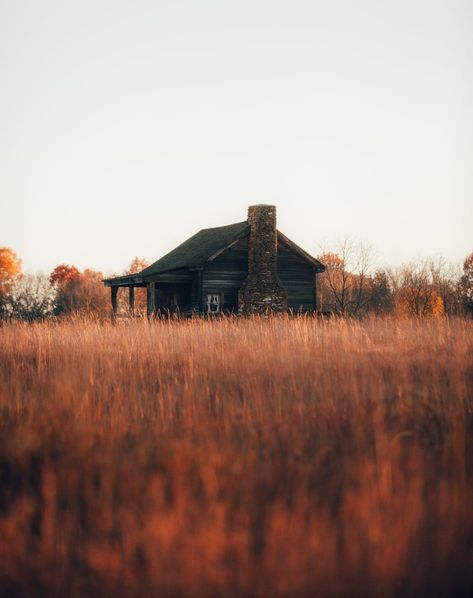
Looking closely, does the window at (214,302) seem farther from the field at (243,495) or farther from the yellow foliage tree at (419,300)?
the field at (243,495)

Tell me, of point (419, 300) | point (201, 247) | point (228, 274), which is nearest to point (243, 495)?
point (228, 274)

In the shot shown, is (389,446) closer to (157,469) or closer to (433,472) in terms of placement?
(433,472)

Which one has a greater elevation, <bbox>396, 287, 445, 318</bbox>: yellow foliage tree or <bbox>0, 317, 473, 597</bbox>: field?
<bbox>396, 287, 445, 318</bbox>: yellow foliage tree

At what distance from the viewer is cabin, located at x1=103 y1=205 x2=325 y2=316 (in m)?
28.6

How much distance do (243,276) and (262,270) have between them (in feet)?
4.34

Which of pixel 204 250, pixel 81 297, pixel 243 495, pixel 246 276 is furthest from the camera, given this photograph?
pixel 81 297

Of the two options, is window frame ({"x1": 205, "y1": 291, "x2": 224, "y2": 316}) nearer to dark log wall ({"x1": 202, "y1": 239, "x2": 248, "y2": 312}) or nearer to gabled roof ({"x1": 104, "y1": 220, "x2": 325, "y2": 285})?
dark log wall ({"x1": 202, "y1": 239, "x2": 248, "y2": 312})

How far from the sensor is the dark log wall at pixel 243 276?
29.1m

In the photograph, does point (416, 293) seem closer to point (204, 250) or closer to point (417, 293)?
point (417, 293)

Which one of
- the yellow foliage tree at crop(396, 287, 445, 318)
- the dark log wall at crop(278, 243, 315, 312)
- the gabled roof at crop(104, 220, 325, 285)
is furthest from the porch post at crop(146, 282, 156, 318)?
the yellow foliage tree at crop(396, 287, 445, 318)

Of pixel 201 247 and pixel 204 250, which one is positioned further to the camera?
pixel 201 247

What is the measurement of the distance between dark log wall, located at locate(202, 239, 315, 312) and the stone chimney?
70cm

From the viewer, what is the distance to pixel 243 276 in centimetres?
2973

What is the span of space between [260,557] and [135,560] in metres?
0.65
